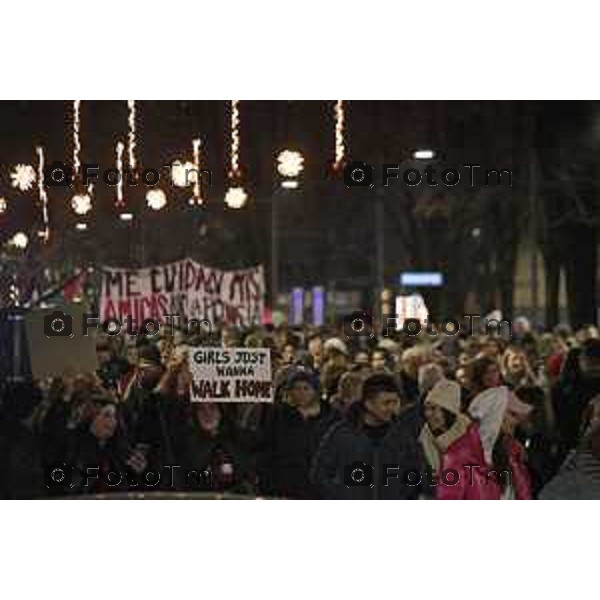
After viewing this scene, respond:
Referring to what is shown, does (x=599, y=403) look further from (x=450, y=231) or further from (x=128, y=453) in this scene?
(x=128, y=453)

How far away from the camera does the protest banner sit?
1200 centimetres

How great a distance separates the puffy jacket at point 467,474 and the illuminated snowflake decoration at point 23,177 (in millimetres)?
2802

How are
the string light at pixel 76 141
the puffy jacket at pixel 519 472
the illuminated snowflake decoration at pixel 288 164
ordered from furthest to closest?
the puffy jacket at pixel 519 472 < the illuminated snowflake decoration at pixel 288 164 < the string light at pixel 76 141

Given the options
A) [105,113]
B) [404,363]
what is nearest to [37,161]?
[105,113]

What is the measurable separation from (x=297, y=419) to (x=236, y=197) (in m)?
Result: 1.30

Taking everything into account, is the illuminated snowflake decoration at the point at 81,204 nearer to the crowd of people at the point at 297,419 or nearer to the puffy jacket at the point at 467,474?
the crowd of people at the point at 297,419

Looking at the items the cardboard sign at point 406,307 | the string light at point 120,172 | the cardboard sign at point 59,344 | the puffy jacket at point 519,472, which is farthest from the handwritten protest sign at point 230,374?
the puffy jacket at point 519,472

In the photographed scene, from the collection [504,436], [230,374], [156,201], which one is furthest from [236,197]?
[504,436]

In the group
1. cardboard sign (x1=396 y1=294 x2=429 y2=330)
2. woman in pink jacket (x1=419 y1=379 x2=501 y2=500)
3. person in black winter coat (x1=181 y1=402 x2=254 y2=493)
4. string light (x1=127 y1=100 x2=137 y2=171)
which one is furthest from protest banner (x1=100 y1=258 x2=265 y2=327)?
woman in pink jacket (x1=419 y1=379 x2=501 y2=500)

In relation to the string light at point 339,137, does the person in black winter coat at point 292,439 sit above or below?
below

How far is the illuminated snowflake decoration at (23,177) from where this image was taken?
12.0 metres

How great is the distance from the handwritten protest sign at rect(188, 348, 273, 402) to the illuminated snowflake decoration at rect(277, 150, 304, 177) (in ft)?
3.29

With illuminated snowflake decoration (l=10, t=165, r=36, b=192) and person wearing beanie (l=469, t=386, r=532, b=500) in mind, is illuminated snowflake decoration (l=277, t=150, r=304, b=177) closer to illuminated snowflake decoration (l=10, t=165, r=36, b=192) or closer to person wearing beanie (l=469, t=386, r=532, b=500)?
illuminated snowflake decoration (l=10, t=165, r=36, b=192)

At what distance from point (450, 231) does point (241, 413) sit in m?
1.57
